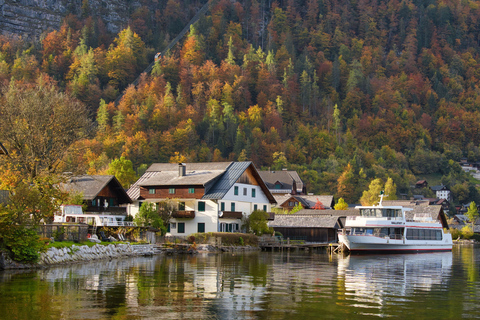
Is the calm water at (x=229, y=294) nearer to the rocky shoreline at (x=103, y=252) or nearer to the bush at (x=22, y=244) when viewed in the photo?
the bush at (x=22, y=244)


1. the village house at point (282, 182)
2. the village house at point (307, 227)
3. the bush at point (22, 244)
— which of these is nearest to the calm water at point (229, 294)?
the bush at point (22, 244)

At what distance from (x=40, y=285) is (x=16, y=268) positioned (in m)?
7.89

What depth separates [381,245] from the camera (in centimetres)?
6700

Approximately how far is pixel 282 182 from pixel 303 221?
4177 centimetres

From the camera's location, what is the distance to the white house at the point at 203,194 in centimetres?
6725

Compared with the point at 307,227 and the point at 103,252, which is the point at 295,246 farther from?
the point at 103,252

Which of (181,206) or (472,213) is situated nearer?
(181,206)

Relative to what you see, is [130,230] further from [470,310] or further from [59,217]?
[470,310]

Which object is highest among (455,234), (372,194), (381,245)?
(372,194)

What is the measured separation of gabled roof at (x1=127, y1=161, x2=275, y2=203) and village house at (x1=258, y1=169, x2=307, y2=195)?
43.9m

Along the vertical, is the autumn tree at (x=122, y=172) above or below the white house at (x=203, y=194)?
above

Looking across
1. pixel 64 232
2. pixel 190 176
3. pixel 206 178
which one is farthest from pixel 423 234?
pixel 64 232

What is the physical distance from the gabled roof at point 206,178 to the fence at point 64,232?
920 inches

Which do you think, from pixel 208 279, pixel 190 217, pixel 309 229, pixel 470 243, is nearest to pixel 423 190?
pixel 470 243
